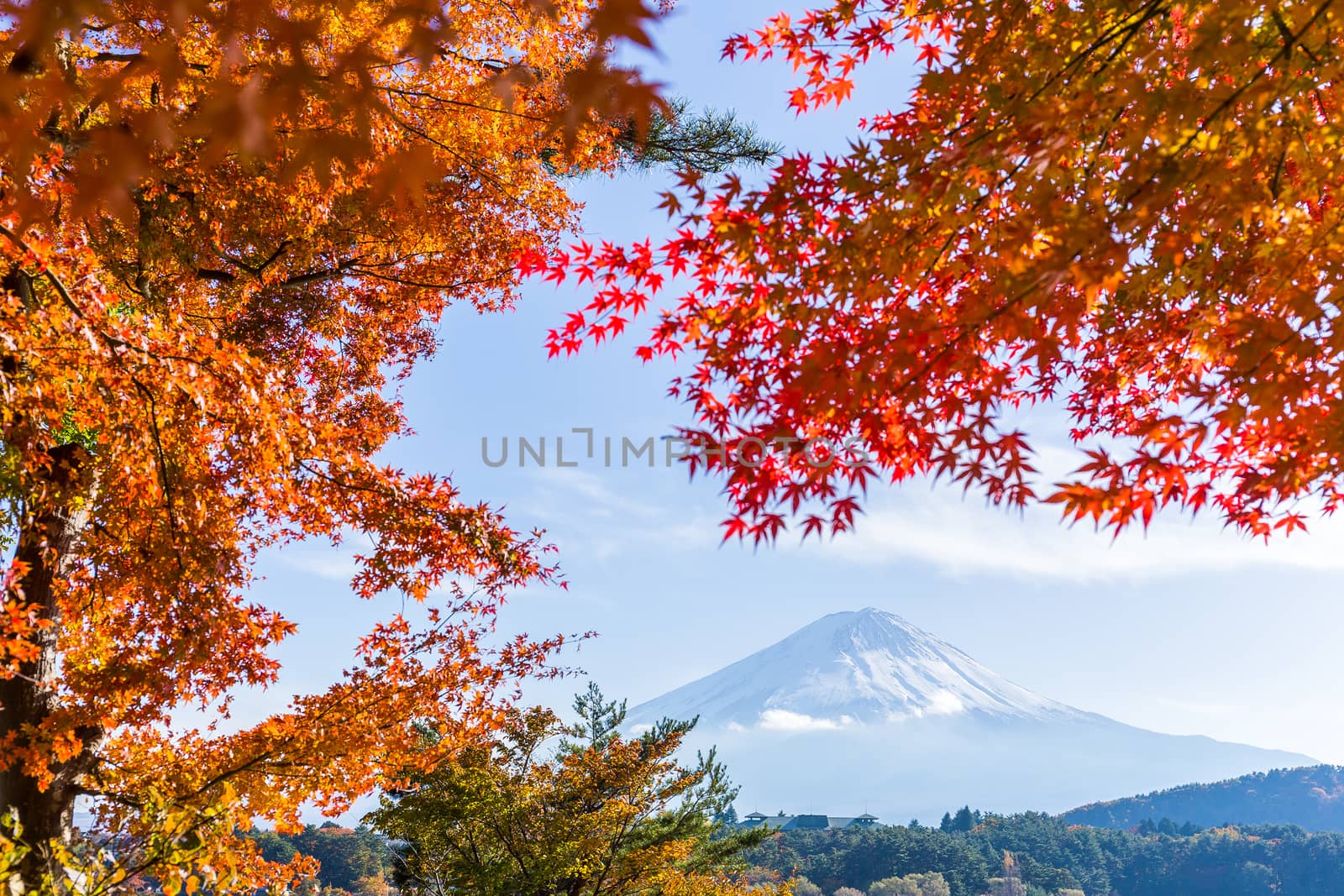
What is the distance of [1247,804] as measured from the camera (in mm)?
104062

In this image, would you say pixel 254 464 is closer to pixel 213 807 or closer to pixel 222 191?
pixel 213 807

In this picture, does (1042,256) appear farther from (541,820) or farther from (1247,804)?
(1247,804)

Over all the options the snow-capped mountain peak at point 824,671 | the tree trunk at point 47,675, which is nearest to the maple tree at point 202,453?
the tree trunk at point 47,675

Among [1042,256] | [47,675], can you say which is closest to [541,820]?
[47,675]

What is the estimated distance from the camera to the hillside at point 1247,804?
316ft

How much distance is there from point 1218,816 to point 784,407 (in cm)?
13284

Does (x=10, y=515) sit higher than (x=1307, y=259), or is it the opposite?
(x=1307, y=259)

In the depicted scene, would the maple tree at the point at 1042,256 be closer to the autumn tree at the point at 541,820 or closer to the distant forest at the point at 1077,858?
the autumn tree at the point at 541,820

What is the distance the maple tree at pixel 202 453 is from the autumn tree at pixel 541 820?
4328mm

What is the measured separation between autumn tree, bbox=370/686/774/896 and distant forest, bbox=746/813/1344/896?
142 feet

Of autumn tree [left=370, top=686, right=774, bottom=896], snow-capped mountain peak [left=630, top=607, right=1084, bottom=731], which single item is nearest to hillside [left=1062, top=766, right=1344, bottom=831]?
snow-capped mountain peak [left=630, top=607, right=1084, bottom=731]

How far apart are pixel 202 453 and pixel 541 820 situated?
9.01m

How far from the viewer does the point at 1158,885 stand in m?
61.0

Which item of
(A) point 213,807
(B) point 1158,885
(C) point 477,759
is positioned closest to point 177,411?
(A) point 213,807
